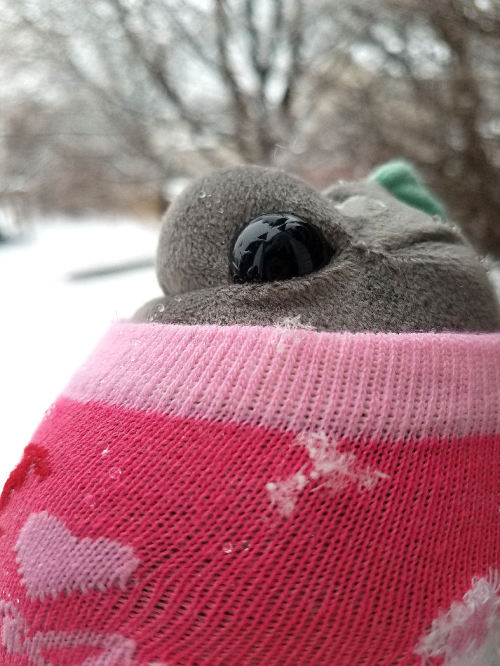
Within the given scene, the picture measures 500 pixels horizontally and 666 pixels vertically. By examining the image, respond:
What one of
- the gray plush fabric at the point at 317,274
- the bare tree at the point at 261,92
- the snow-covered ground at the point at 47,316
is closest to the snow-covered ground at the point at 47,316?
the snow-covered ground at the point at 47,316

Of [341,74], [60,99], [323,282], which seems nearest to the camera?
[323,282]

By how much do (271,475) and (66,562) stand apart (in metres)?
0.18

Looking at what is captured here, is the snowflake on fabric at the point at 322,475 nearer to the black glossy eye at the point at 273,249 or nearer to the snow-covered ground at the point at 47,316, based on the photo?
the black glossy eye at the point at 273,249

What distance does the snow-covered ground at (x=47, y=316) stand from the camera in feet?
3.79

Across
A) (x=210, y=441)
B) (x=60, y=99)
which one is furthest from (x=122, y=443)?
(x=60, y=99)

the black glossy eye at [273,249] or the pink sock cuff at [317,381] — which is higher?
the black glossy eye at [273,249]

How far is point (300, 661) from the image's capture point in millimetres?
390

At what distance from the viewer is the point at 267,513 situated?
1.34 feet

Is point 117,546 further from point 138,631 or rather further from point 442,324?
point 442,324

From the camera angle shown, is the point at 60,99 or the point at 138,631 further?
the point at 60,99

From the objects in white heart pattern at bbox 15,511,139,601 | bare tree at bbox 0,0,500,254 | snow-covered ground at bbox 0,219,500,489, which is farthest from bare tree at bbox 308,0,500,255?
white heart pattern at bbox 15,511,139,601

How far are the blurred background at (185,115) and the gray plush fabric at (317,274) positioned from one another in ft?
0.48

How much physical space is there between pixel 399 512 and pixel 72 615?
269 mm

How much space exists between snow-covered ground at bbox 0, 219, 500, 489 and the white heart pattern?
255 millimetres
